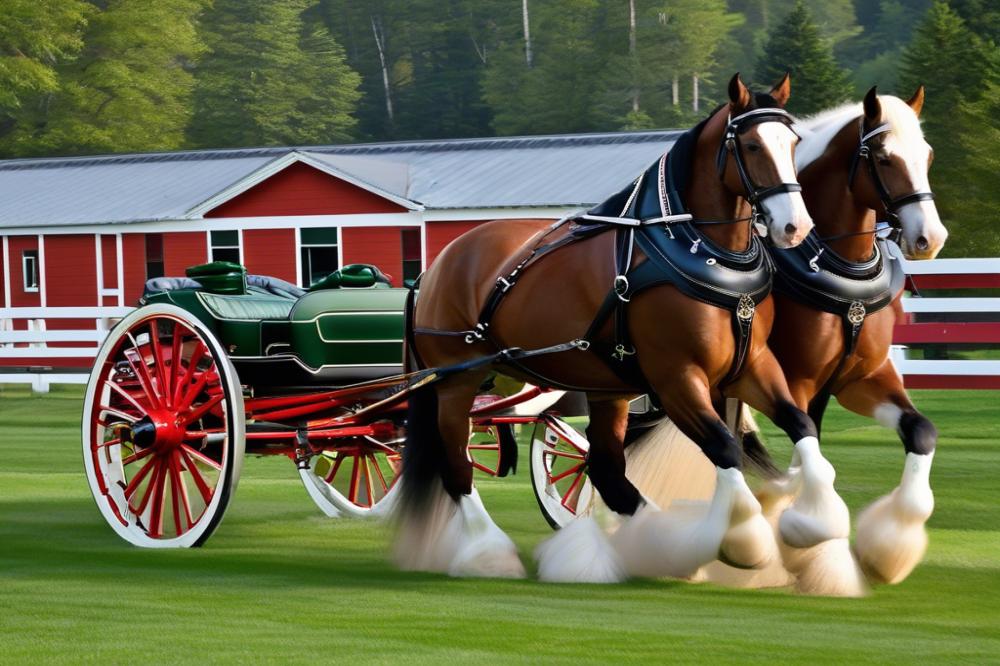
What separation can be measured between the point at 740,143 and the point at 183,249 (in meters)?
30.9

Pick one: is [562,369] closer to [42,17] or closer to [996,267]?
[996,267]

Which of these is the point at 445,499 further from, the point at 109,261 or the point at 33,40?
the point at 33,40

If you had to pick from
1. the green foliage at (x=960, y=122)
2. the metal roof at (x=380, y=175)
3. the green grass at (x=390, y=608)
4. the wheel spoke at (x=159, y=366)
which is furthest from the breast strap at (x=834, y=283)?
the metal roof at (x=380, y=175)

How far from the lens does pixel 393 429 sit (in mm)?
9117

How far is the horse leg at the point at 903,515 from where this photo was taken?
266 inches

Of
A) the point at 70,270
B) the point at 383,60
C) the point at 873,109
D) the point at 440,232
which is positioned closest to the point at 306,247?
the point at 440,232

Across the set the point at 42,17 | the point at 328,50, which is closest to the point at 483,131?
the point at 328,50

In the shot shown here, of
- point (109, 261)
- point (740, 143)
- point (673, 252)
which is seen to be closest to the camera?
point (740, 143)

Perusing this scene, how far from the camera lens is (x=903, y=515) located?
6766mm

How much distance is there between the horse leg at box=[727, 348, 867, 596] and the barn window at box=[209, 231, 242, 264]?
30078 mm

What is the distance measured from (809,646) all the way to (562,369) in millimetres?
2148

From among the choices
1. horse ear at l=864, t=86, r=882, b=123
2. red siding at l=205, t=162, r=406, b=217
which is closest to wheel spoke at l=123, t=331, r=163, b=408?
horse ear at l=864, t=86, r=882, b=123

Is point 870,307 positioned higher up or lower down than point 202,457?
higher up

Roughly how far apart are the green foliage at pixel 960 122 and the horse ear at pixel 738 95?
76.5 ft
